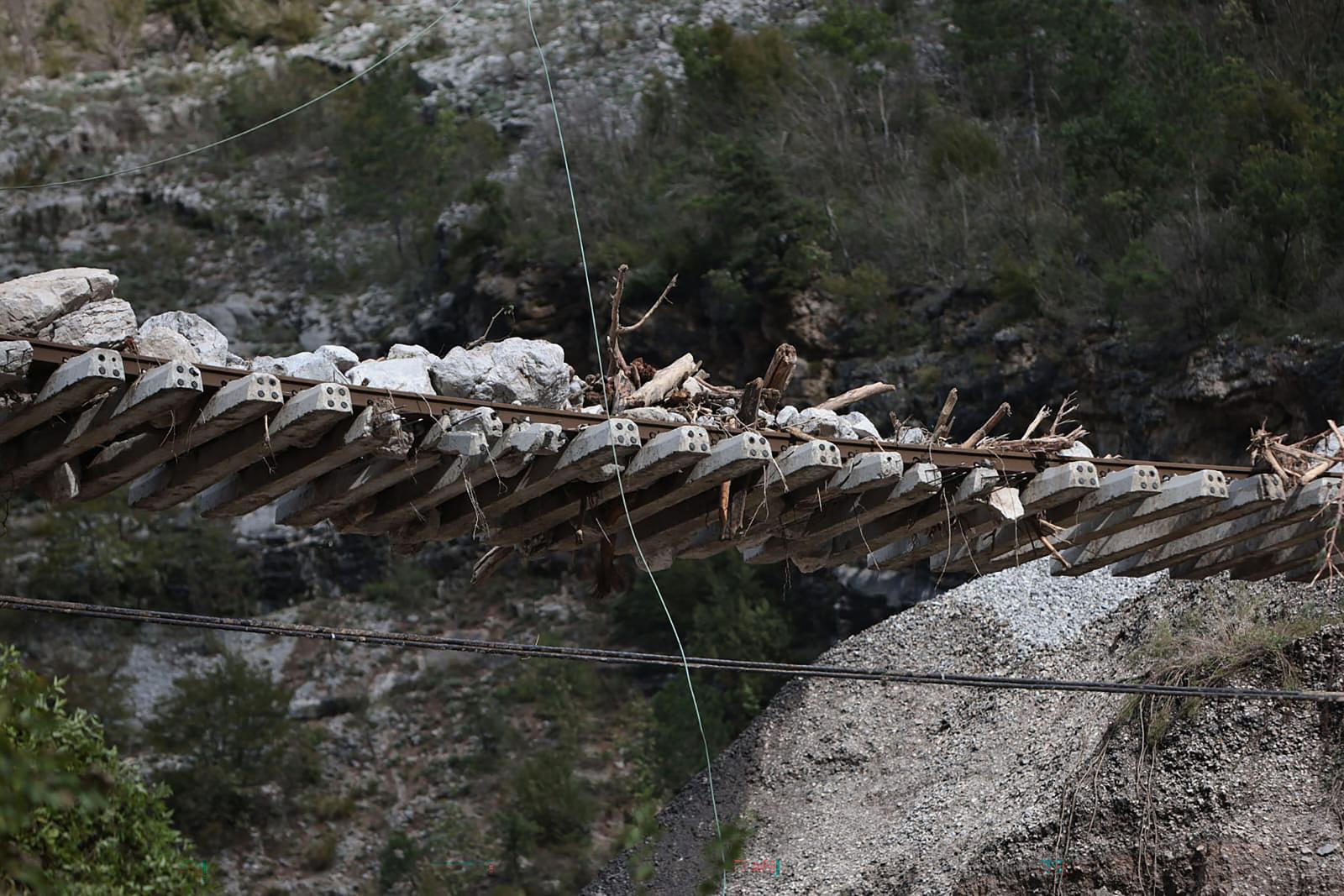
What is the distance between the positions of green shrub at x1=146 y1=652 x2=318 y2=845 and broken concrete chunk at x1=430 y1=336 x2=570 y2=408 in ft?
49.5

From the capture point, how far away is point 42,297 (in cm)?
522

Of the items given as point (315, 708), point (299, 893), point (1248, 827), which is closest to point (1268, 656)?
point (1248, 827)

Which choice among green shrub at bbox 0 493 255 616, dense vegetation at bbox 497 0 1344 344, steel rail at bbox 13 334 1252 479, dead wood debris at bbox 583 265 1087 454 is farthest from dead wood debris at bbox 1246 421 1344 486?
green shrub at bbox 0 493 255 616

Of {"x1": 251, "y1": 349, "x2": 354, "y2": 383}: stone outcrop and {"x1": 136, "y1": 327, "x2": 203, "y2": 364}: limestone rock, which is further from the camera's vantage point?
{"x1": 251, "y1": 349, "x2": 354, "y2": 383}: stone outcrop

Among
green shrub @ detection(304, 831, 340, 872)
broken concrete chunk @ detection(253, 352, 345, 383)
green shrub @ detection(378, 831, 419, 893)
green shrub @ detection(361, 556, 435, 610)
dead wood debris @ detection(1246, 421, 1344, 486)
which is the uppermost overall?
broken concrete chunk @ detection(253, 352, 345, 383)

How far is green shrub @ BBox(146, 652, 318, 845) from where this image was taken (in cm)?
2019

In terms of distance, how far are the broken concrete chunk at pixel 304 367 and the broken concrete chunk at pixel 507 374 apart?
61cm

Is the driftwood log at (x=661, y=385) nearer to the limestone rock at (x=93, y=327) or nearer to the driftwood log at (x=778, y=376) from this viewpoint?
the driftwood log at (x=778, y=376)

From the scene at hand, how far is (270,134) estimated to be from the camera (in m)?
33.4

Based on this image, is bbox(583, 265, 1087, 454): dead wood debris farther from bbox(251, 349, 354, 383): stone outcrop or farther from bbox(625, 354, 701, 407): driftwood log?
bbox(251, 349, 354, 383): stone outcrop

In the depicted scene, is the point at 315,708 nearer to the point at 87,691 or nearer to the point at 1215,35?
the point at 87,691

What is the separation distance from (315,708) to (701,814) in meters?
9.07

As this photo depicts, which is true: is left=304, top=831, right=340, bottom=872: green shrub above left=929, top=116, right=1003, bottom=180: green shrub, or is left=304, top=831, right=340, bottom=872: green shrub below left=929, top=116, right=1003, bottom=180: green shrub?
below

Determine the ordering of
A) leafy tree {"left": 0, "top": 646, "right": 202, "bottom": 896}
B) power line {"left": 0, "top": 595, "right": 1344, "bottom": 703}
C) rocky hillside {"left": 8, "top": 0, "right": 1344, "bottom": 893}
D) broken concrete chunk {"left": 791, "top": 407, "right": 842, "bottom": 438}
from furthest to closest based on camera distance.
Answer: rocky hillside {"left": 8, "top": 0, "right": 1344, "bottom": 893}, leafy tree {"left": 0, "top": 646, "right": 202, "bottom": 896}, broken concrete chunk {"left": 791, "top": 407, "right": 842, "bottom": 438}, power line {"left": 0, "top": 595, "right": 1344, "bottom": 703}
